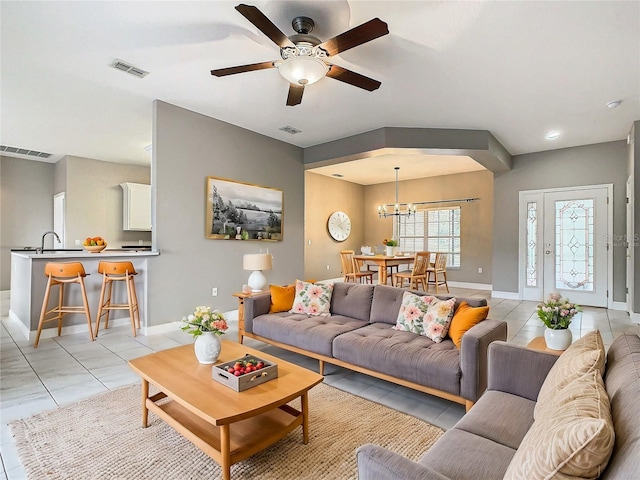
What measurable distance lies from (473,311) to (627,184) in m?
4.99

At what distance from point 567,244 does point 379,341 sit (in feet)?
17.8

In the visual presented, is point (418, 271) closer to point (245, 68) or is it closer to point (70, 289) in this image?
point (245, 68)

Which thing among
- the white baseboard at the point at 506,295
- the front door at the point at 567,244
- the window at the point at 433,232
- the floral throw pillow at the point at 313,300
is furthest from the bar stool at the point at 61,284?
the window at the point at 433,232

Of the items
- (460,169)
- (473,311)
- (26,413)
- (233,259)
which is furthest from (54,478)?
(460,169)

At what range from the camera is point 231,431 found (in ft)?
6.03

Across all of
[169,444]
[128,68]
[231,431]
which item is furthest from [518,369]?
[128,68]

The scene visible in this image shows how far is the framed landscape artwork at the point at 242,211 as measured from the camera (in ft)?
15.9

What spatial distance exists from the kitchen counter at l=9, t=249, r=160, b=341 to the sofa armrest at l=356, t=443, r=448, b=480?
381cm

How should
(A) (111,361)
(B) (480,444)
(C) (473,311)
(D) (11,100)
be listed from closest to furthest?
1. (B) (480,444)
2. (C) (473,311)
3. (A) (111,361)
4. (D) (11,100)

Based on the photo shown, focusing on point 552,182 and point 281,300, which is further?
point 552,182

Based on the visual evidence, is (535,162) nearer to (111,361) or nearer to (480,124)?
(480,124)

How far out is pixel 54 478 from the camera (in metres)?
1.69

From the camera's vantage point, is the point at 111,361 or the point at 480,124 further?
the point at 480,124

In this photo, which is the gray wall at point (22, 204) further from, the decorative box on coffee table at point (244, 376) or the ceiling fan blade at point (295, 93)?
the decorative box on coffee table at point (244, 376)
